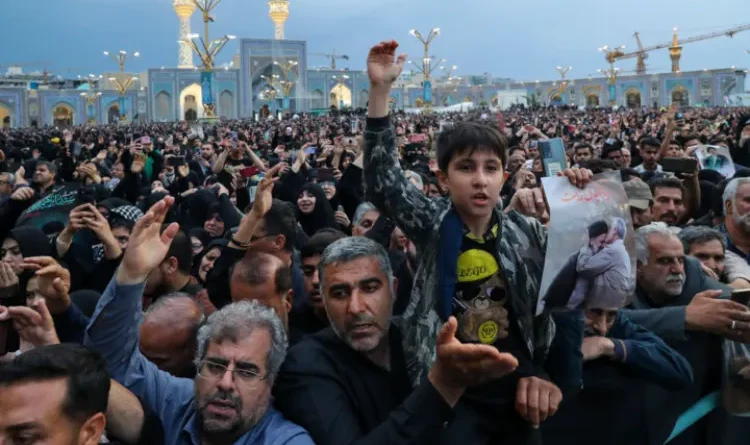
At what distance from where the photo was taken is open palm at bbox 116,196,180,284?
8.50ft

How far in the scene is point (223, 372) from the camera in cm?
238

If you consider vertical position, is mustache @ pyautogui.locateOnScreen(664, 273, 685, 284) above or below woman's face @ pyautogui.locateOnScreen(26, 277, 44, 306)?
above

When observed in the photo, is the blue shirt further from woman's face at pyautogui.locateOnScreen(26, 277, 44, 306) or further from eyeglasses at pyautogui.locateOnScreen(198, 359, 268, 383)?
woman's face at pyautogui.locateOnScreen(26, 277, 44, 306)

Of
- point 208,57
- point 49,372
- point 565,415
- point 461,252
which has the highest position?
point 208,57

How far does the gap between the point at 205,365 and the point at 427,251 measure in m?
0.87

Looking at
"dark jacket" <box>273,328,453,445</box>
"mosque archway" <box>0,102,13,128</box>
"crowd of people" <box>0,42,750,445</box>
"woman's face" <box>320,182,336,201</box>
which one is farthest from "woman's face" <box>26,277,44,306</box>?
"mosque archway" <box>0,102,13,128</box>

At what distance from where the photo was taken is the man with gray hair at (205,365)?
234cm

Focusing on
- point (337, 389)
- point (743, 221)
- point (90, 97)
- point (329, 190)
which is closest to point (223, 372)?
point (337, 389)

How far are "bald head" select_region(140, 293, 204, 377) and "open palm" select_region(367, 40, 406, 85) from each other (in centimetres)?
133

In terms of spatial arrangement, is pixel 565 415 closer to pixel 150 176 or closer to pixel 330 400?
pixel 330 400

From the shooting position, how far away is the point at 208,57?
35062 mm

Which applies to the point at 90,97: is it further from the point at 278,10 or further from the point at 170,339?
the point at 170,339

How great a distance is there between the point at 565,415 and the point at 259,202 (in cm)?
212

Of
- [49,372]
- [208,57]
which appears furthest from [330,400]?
[208,57]
